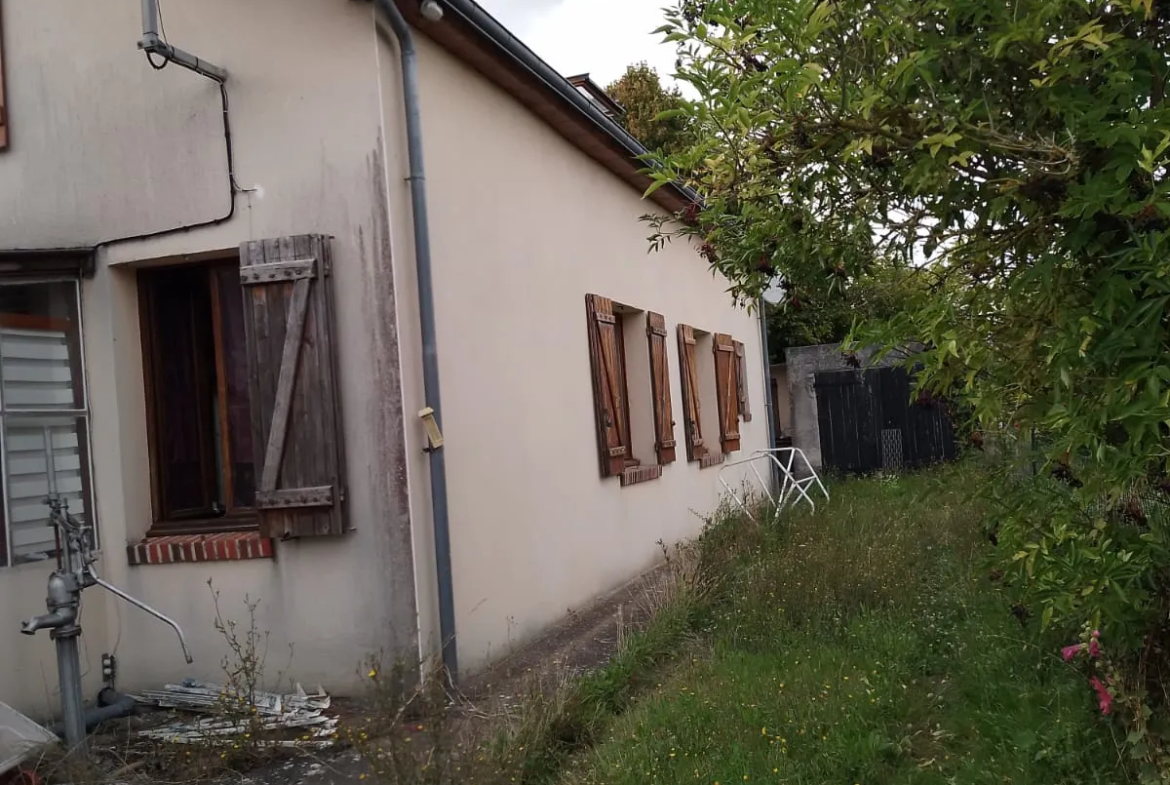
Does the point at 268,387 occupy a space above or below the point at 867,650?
above

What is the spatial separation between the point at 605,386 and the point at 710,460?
3.43m

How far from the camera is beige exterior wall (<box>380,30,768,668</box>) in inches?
225

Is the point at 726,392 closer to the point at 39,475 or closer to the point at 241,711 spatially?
the point at 39,475

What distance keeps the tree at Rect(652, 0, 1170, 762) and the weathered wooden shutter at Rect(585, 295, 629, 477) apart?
4.63m

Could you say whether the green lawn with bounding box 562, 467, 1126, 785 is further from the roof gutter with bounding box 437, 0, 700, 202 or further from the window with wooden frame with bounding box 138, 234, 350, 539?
the roof gutter with bounding box 437, 0, 700, 202

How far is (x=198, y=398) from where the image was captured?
5.95 metres

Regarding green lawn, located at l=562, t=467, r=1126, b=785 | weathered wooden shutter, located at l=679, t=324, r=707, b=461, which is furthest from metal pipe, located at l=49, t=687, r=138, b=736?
weathered wooden shutter, located at l=679, t=324, r=707, b=461

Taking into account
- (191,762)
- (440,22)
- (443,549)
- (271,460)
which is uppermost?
(440,22)

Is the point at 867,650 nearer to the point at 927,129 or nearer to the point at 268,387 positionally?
the point at 927,129

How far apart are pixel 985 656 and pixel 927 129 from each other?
2732mm

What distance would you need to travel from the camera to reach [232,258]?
570 centimetres

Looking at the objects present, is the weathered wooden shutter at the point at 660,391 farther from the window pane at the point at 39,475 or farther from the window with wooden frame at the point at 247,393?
the window pane at the point at 39,475

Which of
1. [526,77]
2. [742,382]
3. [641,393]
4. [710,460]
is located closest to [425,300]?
[526,77]

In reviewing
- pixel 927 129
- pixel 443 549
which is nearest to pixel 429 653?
pixel 443 549
